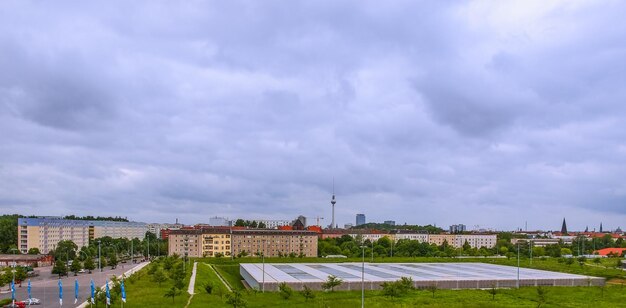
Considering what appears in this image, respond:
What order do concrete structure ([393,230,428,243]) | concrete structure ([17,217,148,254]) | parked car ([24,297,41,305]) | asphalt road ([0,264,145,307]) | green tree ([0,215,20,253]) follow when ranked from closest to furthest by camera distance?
parked car ([24,297,41,305]) → asphalt road ([0,264,145,307]) → concrete structure ([17,217,148,254]) → green tree ([0,215,20,253]) → concrete structure ([393,230,428,243])

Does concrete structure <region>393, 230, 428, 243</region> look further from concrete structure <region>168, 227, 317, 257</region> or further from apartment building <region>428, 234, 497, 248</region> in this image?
concrete structure <region>168, 227, 317, 257</region>

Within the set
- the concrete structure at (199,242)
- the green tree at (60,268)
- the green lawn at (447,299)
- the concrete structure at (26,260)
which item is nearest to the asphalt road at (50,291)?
the green tree at (60,268)

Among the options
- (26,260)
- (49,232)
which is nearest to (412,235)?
(49,232)

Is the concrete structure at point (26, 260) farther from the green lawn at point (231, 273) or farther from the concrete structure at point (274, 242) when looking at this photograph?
the concrete structure at point (274, 242)

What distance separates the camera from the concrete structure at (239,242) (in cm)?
12606

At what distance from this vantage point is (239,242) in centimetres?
Answer: 12750

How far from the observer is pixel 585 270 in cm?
8538

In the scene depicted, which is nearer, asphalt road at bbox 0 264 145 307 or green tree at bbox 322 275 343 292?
asphalt road at bbox 0 264 145 307

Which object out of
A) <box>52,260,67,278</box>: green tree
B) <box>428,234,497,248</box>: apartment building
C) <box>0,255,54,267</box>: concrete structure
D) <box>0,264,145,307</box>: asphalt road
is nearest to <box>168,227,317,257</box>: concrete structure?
<box>0,255,54,267</box>: concrete structure

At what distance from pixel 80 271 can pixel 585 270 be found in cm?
8390

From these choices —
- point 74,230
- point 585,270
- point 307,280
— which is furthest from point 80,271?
point 585,270

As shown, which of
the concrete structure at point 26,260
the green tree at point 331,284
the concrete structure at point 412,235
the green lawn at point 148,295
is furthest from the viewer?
the concrete structure at point 412,235

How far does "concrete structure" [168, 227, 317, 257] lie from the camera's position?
12606cm

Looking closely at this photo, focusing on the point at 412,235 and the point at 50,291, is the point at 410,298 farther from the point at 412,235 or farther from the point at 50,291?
the point at 412,235
